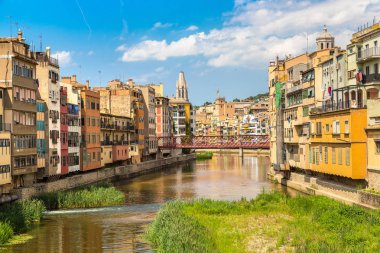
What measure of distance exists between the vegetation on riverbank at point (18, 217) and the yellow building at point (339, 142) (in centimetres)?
2437

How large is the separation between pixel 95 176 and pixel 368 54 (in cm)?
3692

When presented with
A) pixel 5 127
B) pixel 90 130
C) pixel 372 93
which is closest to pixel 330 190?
pixel 372 93

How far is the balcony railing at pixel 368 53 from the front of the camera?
4831 cm

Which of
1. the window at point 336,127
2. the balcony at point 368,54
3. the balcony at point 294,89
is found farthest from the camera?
the balcony at point 294,89

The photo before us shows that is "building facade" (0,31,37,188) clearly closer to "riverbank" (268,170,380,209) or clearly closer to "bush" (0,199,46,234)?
"bush" (0,199,46,234)

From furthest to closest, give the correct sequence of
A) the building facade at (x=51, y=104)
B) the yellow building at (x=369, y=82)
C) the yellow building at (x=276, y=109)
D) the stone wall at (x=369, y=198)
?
the yellow building at (x=276, y=109), the building facade at (x=51, y=104), the yellow building at (x=369, y=82), the stone wall at (x=369, y=198)

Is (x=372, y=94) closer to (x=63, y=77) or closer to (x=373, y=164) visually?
(x=373, y=164)

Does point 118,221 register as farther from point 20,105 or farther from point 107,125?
point 107,125

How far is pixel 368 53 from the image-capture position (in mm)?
49344

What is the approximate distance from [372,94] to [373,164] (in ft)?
29.2

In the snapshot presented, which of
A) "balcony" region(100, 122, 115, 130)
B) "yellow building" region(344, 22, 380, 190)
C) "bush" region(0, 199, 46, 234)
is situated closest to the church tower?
"yellow building" region(344, 22, 380, 190)

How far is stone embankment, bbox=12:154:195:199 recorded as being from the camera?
4960cm

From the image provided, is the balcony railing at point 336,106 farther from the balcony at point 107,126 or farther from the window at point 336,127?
the balcony at point 107,126

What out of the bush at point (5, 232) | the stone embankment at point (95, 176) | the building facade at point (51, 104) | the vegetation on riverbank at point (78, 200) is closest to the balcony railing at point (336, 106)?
the vegetation on riverbank at point (78, 200)
